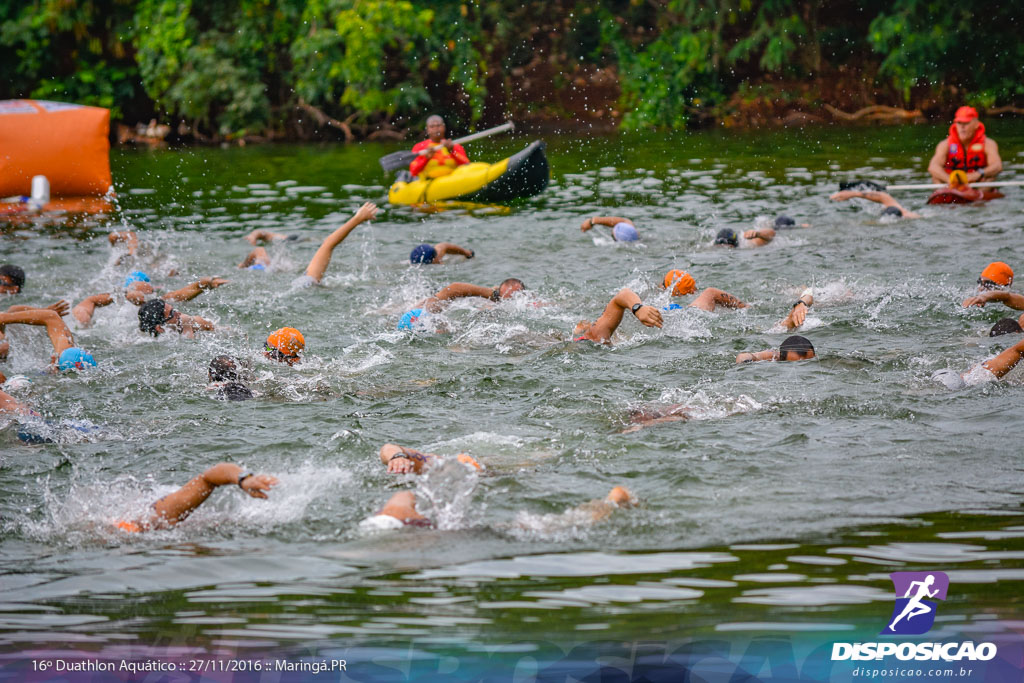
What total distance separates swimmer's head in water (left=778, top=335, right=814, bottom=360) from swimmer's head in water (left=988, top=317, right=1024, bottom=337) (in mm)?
1628

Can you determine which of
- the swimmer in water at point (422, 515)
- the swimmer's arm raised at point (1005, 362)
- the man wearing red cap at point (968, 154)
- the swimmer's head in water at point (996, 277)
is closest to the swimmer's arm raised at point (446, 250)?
the swimmer's head in water at point (996, 277)

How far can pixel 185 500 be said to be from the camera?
19.4 feet

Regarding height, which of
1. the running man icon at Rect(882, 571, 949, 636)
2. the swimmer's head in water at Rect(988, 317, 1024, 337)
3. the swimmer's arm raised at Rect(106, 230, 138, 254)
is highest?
the running man icon at Rect(882, 571, 949, 636)

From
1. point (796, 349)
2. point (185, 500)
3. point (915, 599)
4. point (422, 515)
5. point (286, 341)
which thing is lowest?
point (286, 341)

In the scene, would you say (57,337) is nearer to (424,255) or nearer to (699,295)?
(424,255)

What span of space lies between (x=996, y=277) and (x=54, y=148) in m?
14.3

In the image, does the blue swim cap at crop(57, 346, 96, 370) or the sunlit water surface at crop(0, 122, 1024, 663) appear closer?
the sunlit water surface at crop(0, 122, 1024, 663)

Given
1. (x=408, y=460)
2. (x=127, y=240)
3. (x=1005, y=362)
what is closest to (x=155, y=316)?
(x=127, y=240)

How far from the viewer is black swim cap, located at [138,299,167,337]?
1041 centimetres

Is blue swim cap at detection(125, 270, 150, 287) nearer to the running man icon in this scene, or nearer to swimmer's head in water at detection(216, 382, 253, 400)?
swimmer's head in water at detection(216, 382, 253, 400)

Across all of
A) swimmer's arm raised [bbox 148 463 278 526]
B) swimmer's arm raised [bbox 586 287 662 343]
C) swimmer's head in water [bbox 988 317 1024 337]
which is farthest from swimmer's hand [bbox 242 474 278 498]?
swimmer's head in water [bbox 988 317 1024 337]

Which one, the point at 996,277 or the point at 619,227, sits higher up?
the point at 996,277

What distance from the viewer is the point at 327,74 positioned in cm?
2903

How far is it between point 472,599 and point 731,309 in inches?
256
